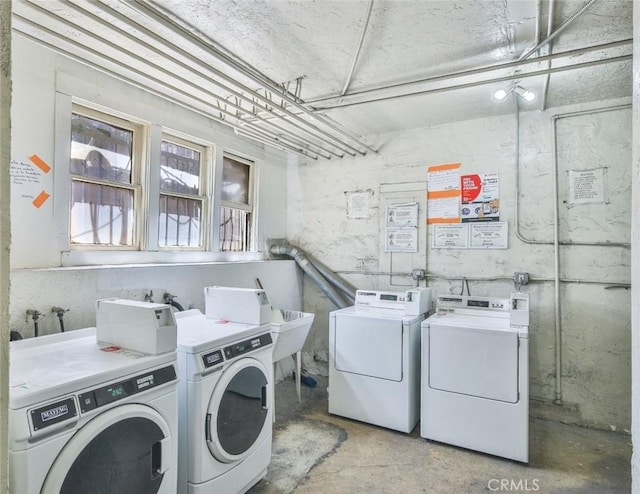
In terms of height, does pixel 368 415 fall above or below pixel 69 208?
below

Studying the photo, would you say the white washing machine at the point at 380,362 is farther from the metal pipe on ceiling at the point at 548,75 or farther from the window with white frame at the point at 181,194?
the metal pipe on ceiling at the point at 548,75

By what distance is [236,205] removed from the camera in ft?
12.1

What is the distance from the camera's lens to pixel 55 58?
221 cm

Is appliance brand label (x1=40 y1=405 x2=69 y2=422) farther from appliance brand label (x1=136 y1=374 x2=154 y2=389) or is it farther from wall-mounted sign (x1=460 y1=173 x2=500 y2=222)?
wall-mounted sign (x1=460 y1=173 x2=500 y2=222)

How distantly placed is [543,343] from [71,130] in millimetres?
3876

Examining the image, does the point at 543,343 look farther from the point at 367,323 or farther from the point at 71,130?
the point at 71,130

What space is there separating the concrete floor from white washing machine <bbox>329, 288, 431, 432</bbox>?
13 cm

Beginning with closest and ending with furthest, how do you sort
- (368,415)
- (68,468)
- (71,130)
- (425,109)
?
(68,468)
(71,130)
(368,415)
(425,109)

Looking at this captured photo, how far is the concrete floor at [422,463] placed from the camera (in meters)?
2.23

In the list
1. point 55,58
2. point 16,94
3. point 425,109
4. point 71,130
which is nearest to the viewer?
point 16,94

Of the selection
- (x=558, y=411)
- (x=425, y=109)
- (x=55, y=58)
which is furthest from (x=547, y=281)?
(x=55, y=58)

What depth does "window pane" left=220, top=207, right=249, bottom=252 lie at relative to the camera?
3.58 meters

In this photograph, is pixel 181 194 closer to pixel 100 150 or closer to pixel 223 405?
pixel 100 150

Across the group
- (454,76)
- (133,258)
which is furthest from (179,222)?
(454,76)
